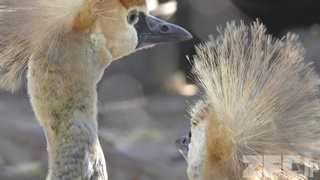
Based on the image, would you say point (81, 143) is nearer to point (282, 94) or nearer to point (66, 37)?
point (66, 37)

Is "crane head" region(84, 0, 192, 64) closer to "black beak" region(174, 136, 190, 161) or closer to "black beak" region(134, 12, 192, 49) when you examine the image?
"black beak" region(134, 12, 192, 49)

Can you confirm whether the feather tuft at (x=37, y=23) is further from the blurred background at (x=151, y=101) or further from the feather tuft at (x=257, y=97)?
the blurred background at (x=151, y=101)

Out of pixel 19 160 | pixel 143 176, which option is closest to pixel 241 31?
pixel 143 176

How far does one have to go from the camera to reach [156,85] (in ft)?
32.4

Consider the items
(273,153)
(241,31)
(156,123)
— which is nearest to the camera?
(273,153)

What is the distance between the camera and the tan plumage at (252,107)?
345 cm

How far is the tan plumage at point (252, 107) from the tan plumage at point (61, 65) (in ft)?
1.50

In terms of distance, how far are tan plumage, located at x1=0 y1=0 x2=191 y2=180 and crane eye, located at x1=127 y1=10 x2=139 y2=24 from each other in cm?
19

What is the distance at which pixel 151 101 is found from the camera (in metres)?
9.43

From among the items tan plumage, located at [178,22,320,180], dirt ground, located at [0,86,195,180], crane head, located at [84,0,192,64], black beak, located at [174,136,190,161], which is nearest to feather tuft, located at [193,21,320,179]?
tan plumage, located at [178,22,320,180]

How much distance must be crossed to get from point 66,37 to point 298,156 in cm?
110

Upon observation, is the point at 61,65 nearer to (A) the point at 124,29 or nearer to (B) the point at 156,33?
(A) the point at 124,29

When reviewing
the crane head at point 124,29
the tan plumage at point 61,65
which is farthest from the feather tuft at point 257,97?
the tan plumage at point 61,65

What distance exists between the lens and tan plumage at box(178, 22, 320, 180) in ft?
11.3
